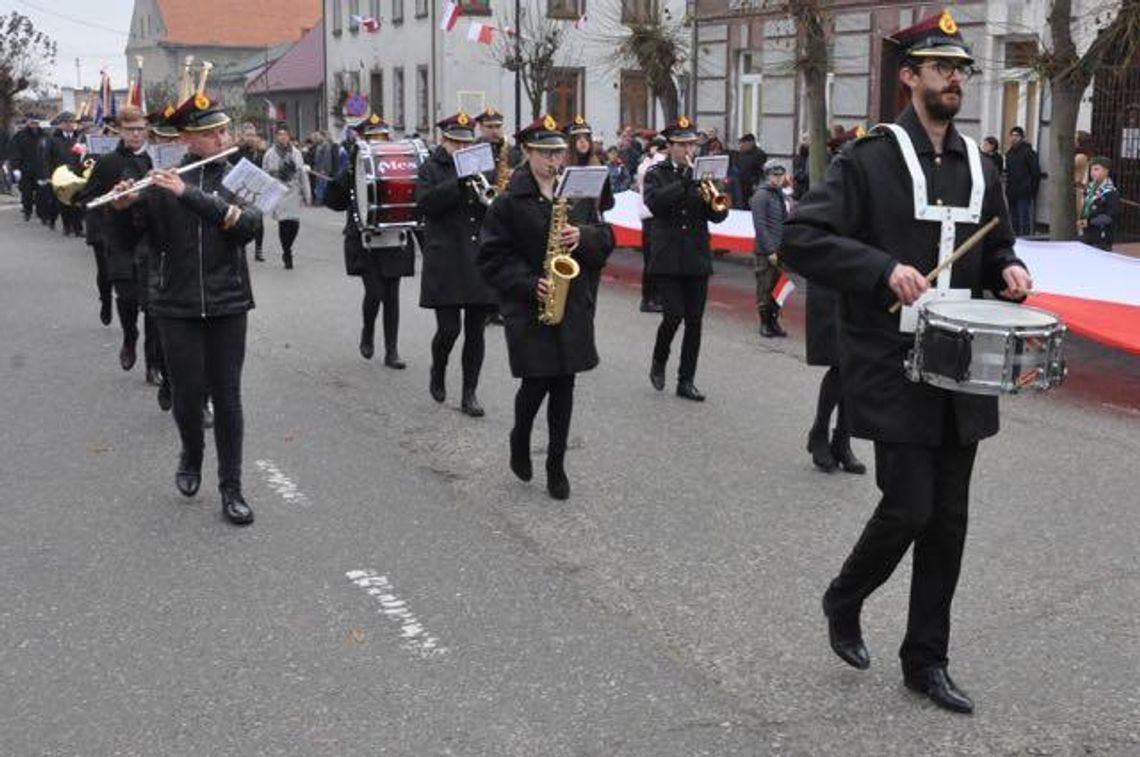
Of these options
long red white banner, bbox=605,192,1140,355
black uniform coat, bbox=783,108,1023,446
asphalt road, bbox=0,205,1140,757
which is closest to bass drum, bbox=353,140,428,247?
asphalt road, bbox=0,205,1140,757

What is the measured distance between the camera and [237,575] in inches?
241

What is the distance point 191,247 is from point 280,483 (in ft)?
4.66

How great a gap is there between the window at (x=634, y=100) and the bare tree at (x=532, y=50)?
2243mm

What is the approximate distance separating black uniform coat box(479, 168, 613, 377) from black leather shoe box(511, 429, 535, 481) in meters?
0.44

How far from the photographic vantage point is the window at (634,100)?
141 ft

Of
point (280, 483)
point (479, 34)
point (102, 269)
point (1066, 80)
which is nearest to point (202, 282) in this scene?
point (280, 483)

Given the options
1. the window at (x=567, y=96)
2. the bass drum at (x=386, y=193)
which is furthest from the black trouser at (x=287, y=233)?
the window at (x=567, y=96)

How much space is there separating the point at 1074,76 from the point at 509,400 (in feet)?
26.8

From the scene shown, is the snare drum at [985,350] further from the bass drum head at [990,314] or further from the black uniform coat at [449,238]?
the black uniform coat at [449,238]

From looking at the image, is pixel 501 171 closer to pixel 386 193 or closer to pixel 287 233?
pixel 386 193

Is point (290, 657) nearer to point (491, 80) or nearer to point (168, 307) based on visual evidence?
point (168, 307)

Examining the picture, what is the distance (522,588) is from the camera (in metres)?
5.91

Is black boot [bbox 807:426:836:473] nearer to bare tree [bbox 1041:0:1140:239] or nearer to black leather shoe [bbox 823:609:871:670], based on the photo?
black leather shoe [bbox 823:609:871:670]

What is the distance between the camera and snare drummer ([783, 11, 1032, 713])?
4.52 meters
